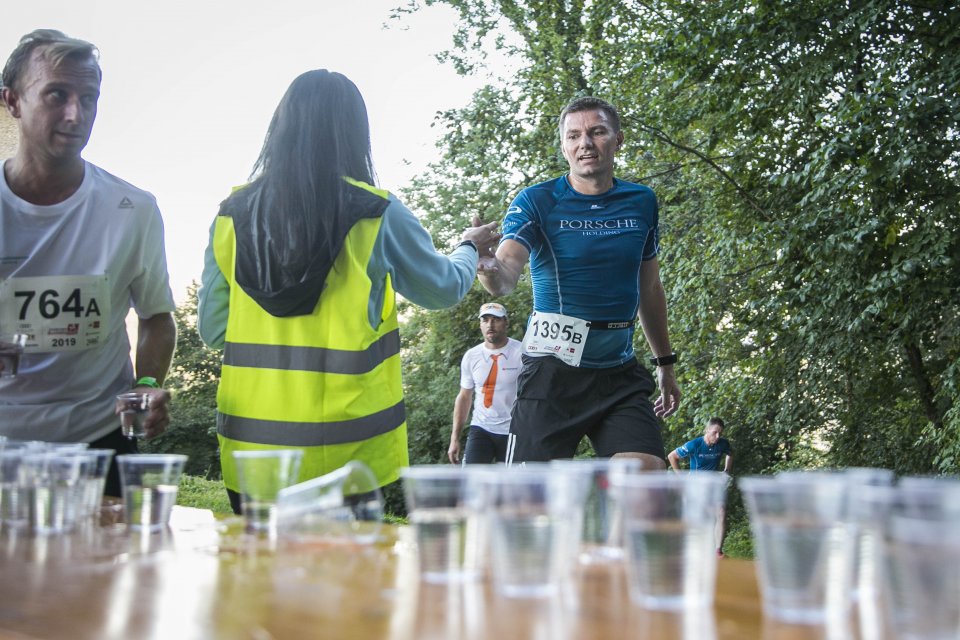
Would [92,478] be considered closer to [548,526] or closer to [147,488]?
[147,488]

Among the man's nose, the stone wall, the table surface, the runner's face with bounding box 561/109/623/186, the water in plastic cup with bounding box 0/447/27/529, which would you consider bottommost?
the table surface

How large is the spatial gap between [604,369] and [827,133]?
6.05 m

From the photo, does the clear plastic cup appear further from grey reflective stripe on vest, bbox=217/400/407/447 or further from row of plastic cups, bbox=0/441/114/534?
grey reflective stripe on vest, bbox=217/400/407/447

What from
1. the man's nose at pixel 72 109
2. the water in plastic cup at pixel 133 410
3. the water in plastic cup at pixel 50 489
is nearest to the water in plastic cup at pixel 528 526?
the water in plastic cup at pixel 50 489

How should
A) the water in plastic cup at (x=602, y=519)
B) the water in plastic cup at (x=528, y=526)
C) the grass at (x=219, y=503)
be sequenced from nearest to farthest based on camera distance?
the water in plastic cup at (x=528, y=526) → the water in plastic cup at (x=602, y=519) → the grass at (x=219, y=503)

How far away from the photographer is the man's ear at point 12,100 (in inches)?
118

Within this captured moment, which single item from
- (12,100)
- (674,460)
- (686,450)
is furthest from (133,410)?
(674,460)

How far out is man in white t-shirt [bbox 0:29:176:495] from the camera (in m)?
2.94

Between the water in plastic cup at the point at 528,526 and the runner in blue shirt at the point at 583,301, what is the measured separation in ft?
8.99

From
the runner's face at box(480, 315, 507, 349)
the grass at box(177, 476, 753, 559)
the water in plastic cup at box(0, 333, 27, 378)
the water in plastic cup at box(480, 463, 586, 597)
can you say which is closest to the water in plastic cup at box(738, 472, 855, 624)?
the water in plastic cup at box(480, 463, 586, 597)

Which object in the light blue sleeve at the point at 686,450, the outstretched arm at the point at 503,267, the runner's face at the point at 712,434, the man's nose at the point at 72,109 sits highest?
the man's nose at the point at 72,109

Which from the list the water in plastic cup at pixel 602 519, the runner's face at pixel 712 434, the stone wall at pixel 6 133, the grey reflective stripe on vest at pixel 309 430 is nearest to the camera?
the water in plastic cup at pixel 602 519

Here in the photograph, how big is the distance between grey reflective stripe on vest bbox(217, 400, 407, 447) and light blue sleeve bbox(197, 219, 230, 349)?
1.10 ft

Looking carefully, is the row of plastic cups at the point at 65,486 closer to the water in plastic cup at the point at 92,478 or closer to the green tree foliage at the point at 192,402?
the water in plastic cup at the point at 92,478
